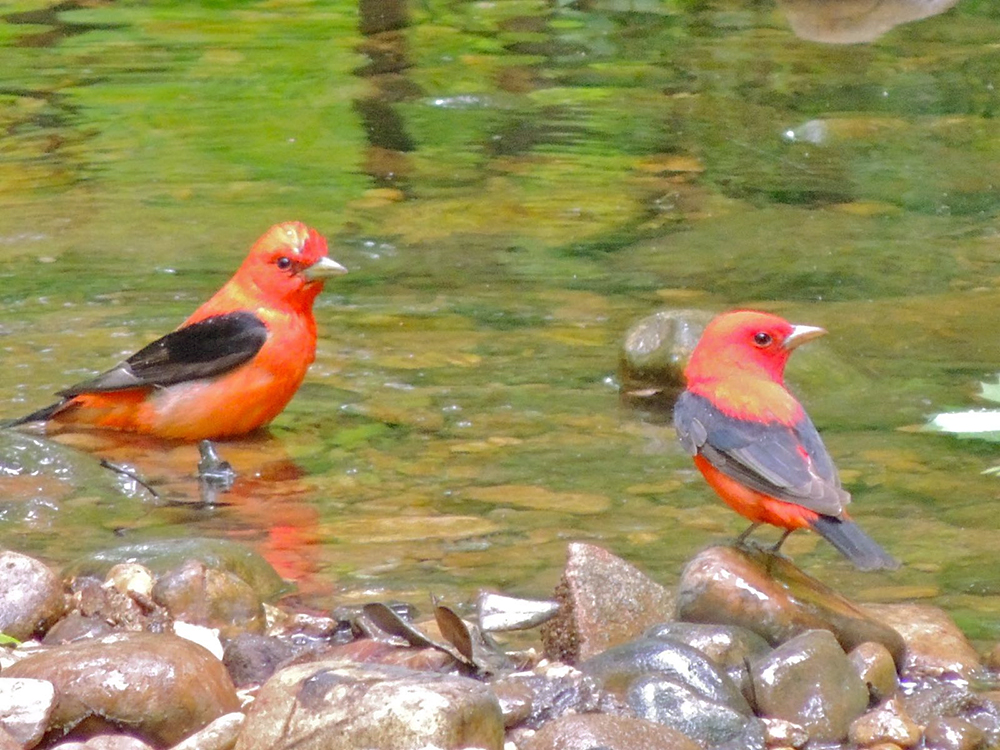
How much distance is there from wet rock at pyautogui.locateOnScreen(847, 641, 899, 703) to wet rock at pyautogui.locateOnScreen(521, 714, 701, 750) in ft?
2.05

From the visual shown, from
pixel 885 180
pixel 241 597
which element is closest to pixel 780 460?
A: pixel 241 597

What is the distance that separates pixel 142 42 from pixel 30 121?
2909 millimetres

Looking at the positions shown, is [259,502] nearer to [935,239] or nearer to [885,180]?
[935,239]

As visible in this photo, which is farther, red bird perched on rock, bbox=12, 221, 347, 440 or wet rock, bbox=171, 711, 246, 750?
red bird perched on rock, bbox=12, 221, 347, 440

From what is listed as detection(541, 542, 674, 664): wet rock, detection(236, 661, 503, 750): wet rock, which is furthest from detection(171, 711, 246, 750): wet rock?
detection(541, 542, 674, 664): wet rock

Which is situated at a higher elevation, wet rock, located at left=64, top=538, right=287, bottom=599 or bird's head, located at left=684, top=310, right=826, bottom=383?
bird's head, located at left=684, top=310, right=826, bottom=383

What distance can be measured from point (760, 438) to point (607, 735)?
4.43 feet

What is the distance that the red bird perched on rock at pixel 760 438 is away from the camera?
452 centimetres

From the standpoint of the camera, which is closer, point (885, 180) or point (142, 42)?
point (885, 180)

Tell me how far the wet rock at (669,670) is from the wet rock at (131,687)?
867 millimetres

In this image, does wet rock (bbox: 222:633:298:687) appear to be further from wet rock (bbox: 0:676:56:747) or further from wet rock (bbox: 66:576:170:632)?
wet rock (bbox: 0:676:56:747)

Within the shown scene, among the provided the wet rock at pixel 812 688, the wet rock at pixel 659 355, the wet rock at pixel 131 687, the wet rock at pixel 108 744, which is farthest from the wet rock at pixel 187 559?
the wet rock at pixel 659 355

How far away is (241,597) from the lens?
4621 millimetres

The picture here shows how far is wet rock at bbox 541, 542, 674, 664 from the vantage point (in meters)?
4.32
